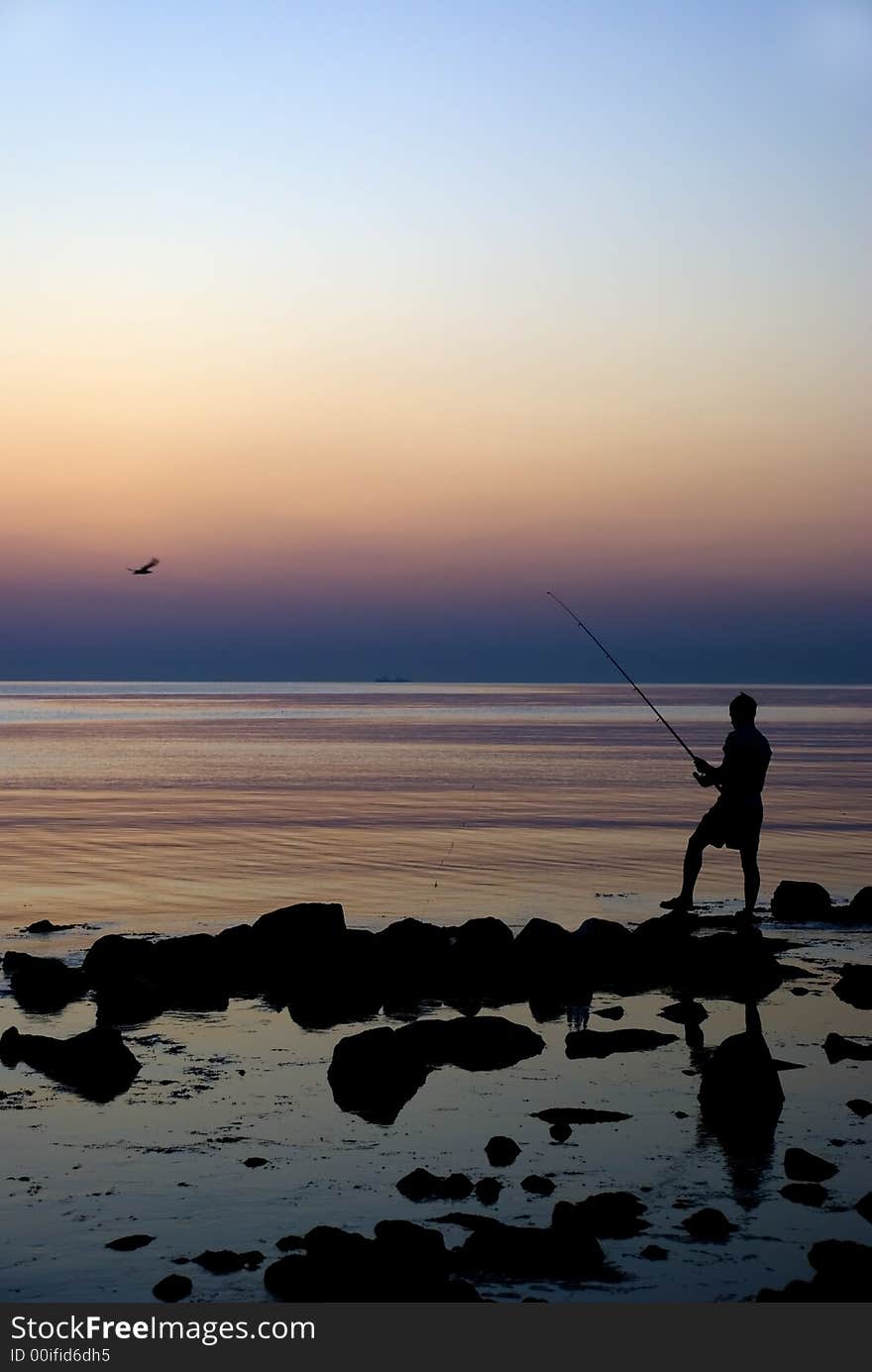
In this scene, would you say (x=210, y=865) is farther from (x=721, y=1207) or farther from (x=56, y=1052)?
(x=721, y=1207)

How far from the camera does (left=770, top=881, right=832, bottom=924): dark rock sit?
654 inches

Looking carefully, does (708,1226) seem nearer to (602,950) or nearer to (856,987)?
(856,987)

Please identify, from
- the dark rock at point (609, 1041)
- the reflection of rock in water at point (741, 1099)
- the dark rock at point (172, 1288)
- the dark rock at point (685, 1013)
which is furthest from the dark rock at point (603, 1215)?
the dark rock at point (685, 1013)

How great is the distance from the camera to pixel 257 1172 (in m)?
7.98

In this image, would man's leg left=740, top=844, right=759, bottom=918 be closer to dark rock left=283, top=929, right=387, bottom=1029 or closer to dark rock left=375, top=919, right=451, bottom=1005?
dark rock left=375, top=919, right=451, bottom=1005

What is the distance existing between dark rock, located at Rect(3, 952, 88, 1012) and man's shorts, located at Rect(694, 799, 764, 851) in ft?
21.5

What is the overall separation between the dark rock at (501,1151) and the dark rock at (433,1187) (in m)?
0.39

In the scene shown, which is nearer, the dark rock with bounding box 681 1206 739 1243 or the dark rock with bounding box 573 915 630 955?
the dark rock with bounding box 681 1206 739 1243

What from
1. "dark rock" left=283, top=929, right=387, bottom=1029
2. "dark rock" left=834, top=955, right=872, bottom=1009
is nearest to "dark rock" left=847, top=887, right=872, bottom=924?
"dark rock" left=834, top=955, right=872, bottom=1009

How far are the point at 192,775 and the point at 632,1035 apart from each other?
35449 millimetres

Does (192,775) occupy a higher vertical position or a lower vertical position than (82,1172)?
higher

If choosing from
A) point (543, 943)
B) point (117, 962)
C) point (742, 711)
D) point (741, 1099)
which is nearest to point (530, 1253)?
point (741, 1099)

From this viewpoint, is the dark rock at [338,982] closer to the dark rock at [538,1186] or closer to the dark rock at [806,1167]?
the dark rock at [538,1186]

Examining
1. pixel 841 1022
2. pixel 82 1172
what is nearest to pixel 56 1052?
pixel 82 1172
